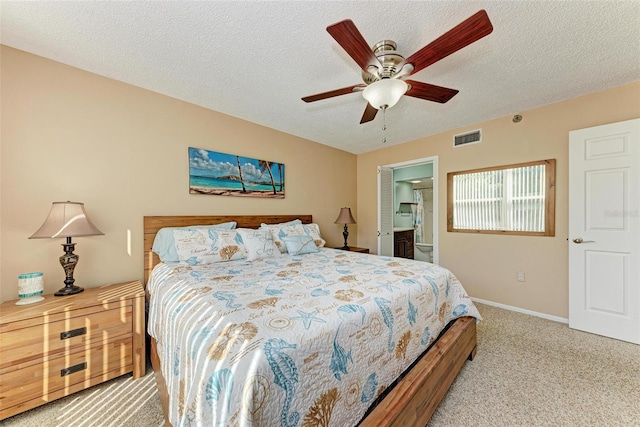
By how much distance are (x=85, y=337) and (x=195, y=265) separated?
2.68ft

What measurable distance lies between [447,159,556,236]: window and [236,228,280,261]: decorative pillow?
2669 mm

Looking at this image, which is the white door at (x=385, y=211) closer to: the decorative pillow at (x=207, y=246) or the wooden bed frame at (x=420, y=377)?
the wooden bed frame at (x=420, y=377)

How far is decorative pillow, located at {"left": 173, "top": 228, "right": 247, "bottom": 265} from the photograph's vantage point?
2.23m

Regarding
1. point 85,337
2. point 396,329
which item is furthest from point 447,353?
point 85,337

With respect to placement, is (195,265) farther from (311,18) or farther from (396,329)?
(311,18)

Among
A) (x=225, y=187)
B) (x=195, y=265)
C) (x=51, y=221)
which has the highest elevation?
(x=225, y=187)

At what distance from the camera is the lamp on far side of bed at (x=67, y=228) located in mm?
1719

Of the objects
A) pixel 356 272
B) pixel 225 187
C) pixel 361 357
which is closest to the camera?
pixel 361 357

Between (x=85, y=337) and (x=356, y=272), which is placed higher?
(x=356, y=272)

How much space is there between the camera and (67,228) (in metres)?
1.75

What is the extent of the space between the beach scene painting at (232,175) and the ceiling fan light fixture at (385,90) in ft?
6.33

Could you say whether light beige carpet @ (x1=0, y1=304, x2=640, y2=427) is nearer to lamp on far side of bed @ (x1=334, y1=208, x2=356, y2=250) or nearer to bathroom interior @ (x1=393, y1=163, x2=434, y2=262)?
lamp on far side of bed @ (x1=334, y1=208, x2=356, y2=250)

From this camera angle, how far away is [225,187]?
2938mm

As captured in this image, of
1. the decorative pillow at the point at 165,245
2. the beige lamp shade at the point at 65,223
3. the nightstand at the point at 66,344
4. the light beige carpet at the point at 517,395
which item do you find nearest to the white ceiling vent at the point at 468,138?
the light beige carpet at the point at 517,395
